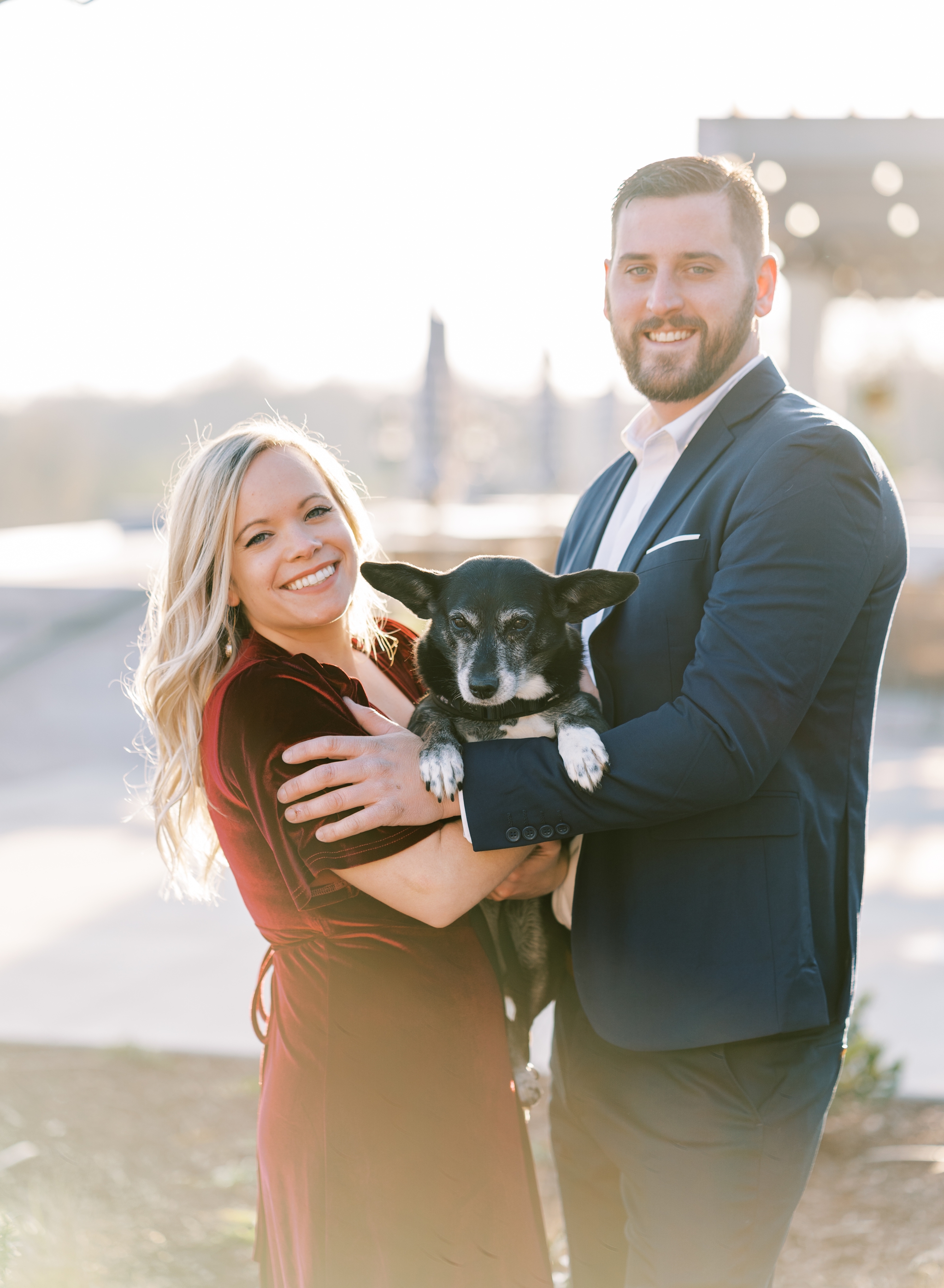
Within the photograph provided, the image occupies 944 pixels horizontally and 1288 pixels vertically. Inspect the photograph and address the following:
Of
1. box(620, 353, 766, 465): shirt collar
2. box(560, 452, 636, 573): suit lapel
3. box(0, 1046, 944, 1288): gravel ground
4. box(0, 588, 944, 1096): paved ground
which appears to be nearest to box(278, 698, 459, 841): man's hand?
box(560, 452, 636, 573): suit lapel

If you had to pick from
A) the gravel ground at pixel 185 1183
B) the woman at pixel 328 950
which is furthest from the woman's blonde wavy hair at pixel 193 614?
the gravel ground at pixel 185 1183

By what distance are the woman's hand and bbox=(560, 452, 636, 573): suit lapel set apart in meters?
0.68

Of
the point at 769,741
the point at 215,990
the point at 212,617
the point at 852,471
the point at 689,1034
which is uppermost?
the point at 852,471

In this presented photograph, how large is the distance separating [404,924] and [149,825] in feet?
18.2

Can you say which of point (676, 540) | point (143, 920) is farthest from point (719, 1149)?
point (143, 920)

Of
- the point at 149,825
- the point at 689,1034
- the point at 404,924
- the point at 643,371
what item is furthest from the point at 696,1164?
the point at 149,825

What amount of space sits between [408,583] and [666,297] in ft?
2.90

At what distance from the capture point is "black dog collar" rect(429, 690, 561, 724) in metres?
2.41

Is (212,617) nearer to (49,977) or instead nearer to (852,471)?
(852,471)

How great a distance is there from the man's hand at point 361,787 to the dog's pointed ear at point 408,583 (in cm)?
54

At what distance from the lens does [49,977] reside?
16.0 ft

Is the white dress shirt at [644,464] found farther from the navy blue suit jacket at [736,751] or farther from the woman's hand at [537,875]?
the woman's hand at [537,875]

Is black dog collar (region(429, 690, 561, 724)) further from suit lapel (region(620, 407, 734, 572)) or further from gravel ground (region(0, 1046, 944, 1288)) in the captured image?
gravel ground (region(0, 1046, 944, 1288))

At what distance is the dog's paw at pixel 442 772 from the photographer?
189 cm
